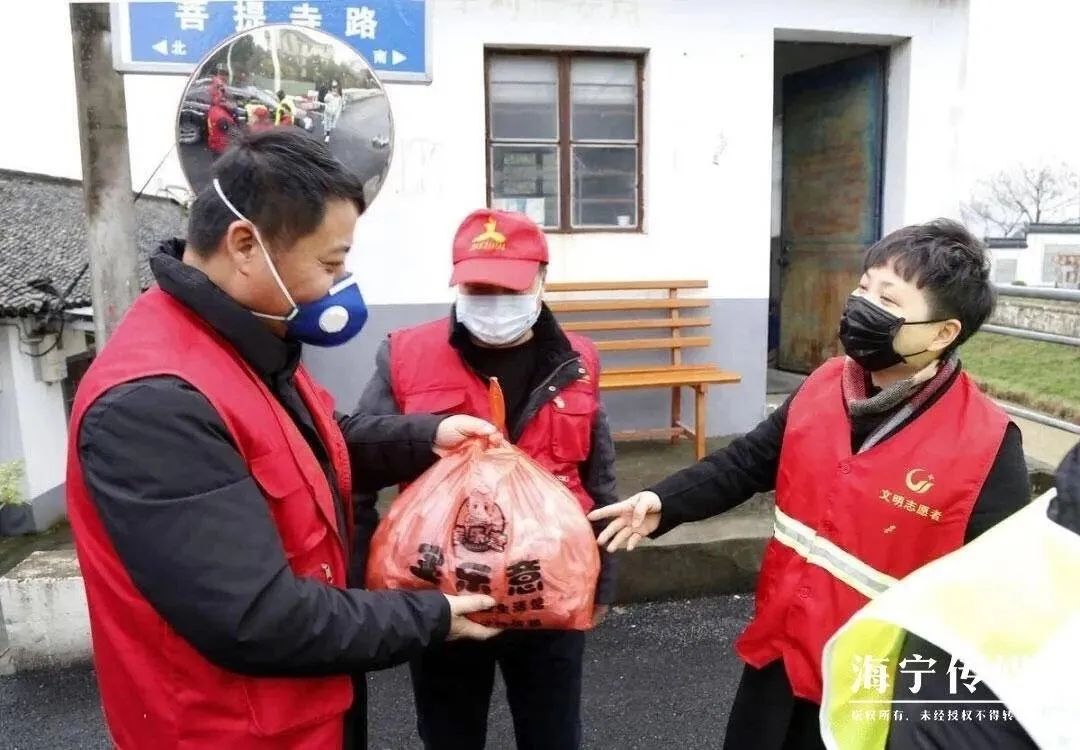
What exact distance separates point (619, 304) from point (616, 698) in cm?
276

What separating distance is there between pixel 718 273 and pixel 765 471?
3671 mm

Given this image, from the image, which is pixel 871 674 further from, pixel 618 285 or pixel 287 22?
pixel 618 285

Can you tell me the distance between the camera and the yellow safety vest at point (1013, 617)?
2.37 feet

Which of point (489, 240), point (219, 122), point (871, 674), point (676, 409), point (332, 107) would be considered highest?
point (332, 107)

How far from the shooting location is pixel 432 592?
1386 mm

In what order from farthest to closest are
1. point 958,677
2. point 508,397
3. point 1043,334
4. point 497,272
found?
point 1043,334 → point 508,397 → point 497,272 → point 958,677

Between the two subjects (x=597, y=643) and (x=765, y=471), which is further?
(x=597, y=643)

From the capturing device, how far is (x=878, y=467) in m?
1.56

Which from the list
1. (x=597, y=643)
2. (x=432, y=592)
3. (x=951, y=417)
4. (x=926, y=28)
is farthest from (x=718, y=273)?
(x=432, y=592)

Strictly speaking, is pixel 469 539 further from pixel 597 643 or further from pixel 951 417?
pixel 597 643

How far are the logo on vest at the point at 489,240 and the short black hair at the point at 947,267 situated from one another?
0.92m

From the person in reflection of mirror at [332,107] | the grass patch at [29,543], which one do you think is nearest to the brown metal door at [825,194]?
the person in reflection of mirror at [332,107]

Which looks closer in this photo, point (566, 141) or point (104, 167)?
Answer: point (104, 167)

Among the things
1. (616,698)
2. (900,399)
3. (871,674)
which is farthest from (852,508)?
(616,698)
